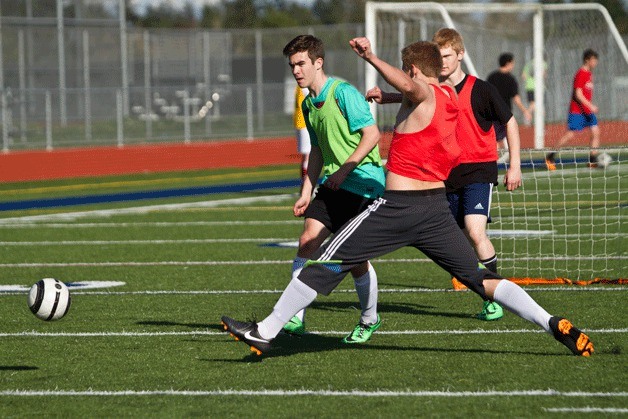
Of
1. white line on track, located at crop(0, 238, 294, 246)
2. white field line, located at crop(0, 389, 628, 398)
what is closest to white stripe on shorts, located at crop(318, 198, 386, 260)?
white field line, located at crop(0, 389, 628, 398)

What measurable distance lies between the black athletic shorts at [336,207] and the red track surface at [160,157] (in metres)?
18.2

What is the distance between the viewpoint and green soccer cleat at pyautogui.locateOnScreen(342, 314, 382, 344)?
8.58 meters

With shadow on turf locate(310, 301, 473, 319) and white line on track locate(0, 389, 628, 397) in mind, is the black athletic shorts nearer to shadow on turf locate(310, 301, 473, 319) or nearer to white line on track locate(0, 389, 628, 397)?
shadow on turf locate(310, 301, 473, 319)

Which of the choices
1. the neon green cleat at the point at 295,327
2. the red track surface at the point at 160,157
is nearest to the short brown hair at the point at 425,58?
the neon green cleat at the point at 295,327

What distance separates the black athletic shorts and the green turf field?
0.77 m

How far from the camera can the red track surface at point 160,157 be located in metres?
27.7

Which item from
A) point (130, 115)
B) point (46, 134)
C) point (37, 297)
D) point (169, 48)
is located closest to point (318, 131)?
point (37, 297)

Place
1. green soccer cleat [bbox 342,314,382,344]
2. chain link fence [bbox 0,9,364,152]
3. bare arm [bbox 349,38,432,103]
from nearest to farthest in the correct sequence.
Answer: bare arm [bbox 349,38,432,103], green soccer cleat [bbox 342,314,382,344], chain link fence [bbox 0,9,364,152]

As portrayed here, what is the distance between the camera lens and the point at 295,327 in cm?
884

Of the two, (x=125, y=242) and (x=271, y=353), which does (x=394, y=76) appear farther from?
(x=125, y=242)

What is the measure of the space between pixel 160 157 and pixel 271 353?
2330 centimetres

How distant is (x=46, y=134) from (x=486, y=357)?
24.0 m

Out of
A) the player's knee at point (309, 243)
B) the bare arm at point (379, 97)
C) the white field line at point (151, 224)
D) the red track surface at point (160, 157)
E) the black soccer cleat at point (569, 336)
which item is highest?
the bare arm at point (379, 97)

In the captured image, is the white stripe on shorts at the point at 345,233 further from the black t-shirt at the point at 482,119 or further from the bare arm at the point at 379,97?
the black t-shirt at the point at 482,119
